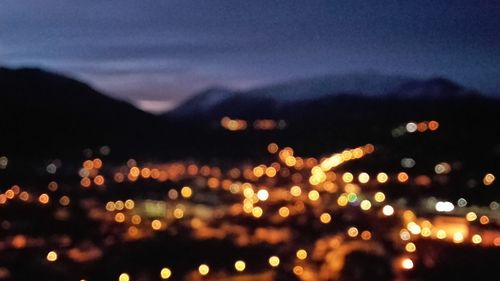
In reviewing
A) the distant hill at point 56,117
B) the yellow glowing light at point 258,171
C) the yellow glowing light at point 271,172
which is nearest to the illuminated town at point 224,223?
the distant hill at point 56,117

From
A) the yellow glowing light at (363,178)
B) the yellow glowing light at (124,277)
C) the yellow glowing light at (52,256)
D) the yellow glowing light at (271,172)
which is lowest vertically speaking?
the yellow glowing light at (124,277)

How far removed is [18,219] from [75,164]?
5.61 meters

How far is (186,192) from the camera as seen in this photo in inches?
744

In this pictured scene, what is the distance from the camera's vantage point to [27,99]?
18.2m

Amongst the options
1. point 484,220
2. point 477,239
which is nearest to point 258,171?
point 484,220

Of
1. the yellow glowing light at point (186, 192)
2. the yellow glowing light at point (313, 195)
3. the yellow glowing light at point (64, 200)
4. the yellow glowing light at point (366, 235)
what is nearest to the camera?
the yellow glowing light at point (366, 235)

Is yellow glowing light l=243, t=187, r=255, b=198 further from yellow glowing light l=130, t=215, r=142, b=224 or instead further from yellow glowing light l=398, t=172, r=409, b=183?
yellow glowing light l=130, t=215, r=142, b=224

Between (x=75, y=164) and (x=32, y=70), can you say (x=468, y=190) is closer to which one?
(x=75, y=164)

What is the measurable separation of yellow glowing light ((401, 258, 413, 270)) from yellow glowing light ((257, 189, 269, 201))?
30.4ft

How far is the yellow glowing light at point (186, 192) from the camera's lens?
60.2 feet

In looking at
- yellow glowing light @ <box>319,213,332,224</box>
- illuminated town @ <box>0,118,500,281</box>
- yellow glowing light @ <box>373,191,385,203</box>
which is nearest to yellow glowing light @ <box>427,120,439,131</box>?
illuminated town @ <box>0,118,500,281</box>

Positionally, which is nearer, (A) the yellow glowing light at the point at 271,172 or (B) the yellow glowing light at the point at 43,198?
(B) the yellow glowing light at the point at 43,198

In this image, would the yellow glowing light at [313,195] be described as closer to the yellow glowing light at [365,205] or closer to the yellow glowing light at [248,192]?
the yellow glowing light at [248,192]

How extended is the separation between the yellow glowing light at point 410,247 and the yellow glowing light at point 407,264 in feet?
2.89
